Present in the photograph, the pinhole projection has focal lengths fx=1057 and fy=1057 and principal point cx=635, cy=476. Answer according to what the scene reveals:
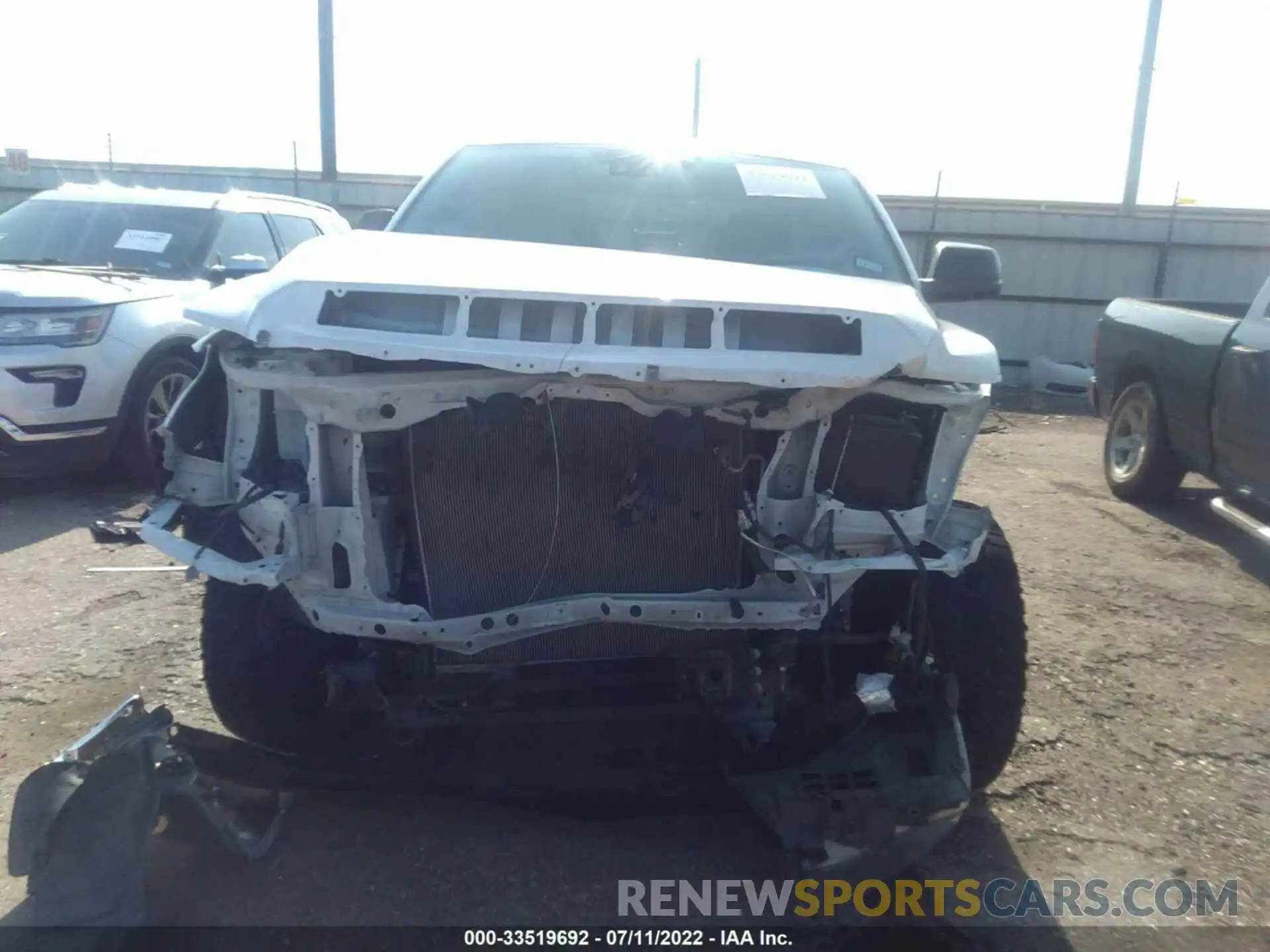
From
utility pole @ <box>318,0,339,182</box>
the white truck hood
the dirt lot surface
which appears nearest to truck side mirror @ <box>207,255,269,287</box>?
the dirt lot surface

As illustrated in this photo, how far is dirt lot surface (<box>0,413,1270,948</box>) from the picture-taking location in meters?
2.55

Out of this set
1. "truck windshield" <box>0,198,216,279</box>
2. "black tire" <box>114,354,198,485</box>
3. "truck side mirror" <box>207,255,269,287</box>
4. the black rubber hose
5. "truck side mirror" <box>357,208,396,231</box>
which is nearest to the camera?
the black rubber hose

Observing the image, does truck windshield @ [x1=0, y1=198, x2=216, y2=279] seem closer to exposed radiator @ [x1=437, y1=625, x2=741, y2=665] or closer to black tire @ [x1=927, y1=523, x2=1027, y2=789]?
exposed radiator @ [x1=437, y1=625, x2=741, y2=665]

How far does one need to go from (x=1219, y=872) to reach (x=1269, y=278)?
3.96m

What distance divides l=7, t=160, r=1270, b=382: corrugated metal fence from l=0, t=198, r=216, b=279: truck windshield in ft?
20.4

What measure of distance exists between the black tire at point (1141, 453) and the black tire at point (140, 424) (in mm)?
5587

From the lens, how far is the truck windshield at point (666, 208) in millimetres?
3502

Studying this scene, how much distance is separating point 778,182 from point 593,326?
1819 mm

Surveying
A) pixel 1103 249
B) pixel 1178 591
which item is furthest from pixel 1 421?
pixel 1103 249

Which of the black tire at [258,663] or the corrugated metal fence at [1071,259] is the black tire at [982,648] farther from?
the corrugated metal fence at [1071,259]

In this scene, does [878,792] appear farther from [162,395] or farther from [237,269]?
[162,395]

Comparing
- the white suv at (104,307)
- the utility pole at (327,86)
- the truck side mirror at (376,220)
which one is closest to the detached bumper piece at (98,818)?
the truck side mirror at (376,220)

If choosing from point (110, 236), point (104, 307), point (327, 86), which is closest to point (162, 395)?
point (104, 307)

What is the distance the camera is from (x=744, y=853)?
9.09 ft
